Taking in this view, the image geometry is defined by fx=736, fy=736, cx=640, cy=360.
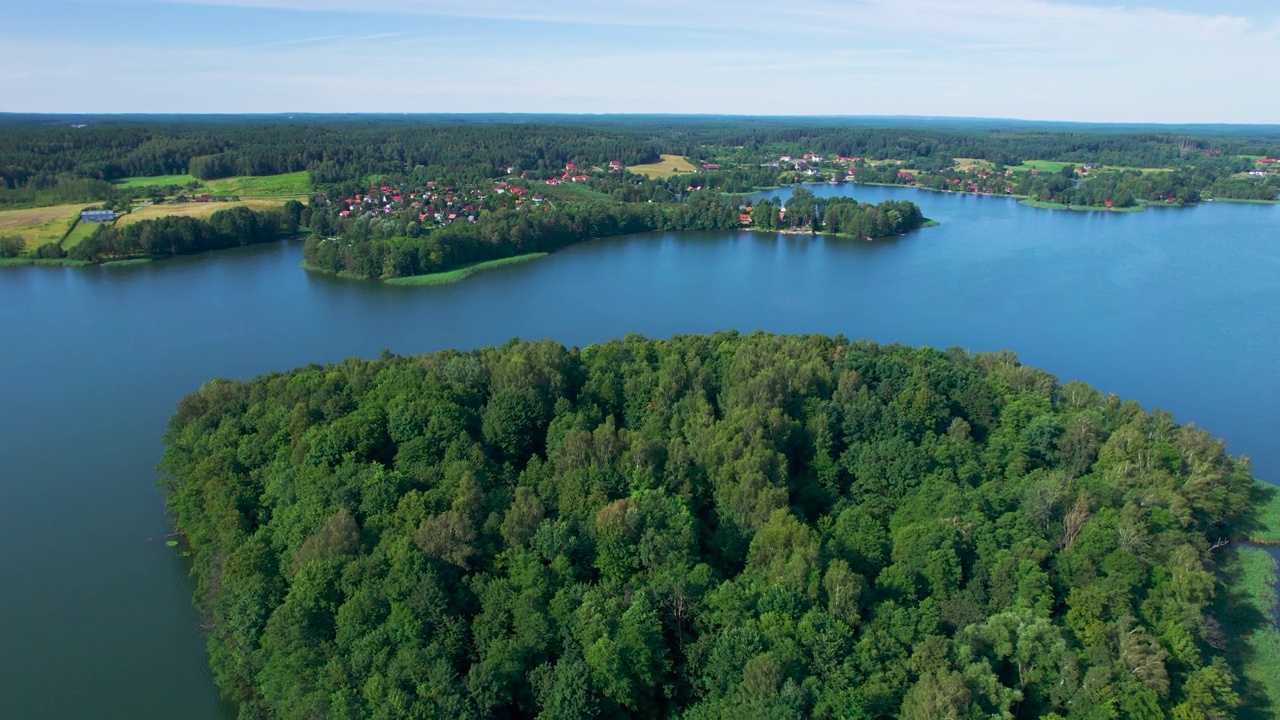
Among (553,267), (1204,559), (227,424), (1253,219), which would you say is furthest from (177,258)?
(1253,219)

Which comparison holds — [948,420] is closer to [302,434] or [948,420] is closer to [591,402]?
[591,402]

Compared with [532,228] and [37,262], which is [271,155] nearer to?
[37,262]

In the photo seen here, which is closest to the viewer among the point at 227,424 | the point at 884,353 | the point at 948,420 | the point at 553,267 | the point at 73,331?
the point at 227,424

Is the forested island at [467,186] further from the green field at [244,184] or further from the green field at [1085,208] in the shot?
the green field at [1085,208]

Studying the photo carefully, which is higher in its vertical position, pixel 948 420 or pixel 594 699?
pixel 948 420

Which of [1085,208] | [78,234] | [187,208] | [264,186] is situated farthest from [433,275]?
[1085,208]

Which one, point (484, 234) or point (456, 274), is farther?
point (484, 234)
